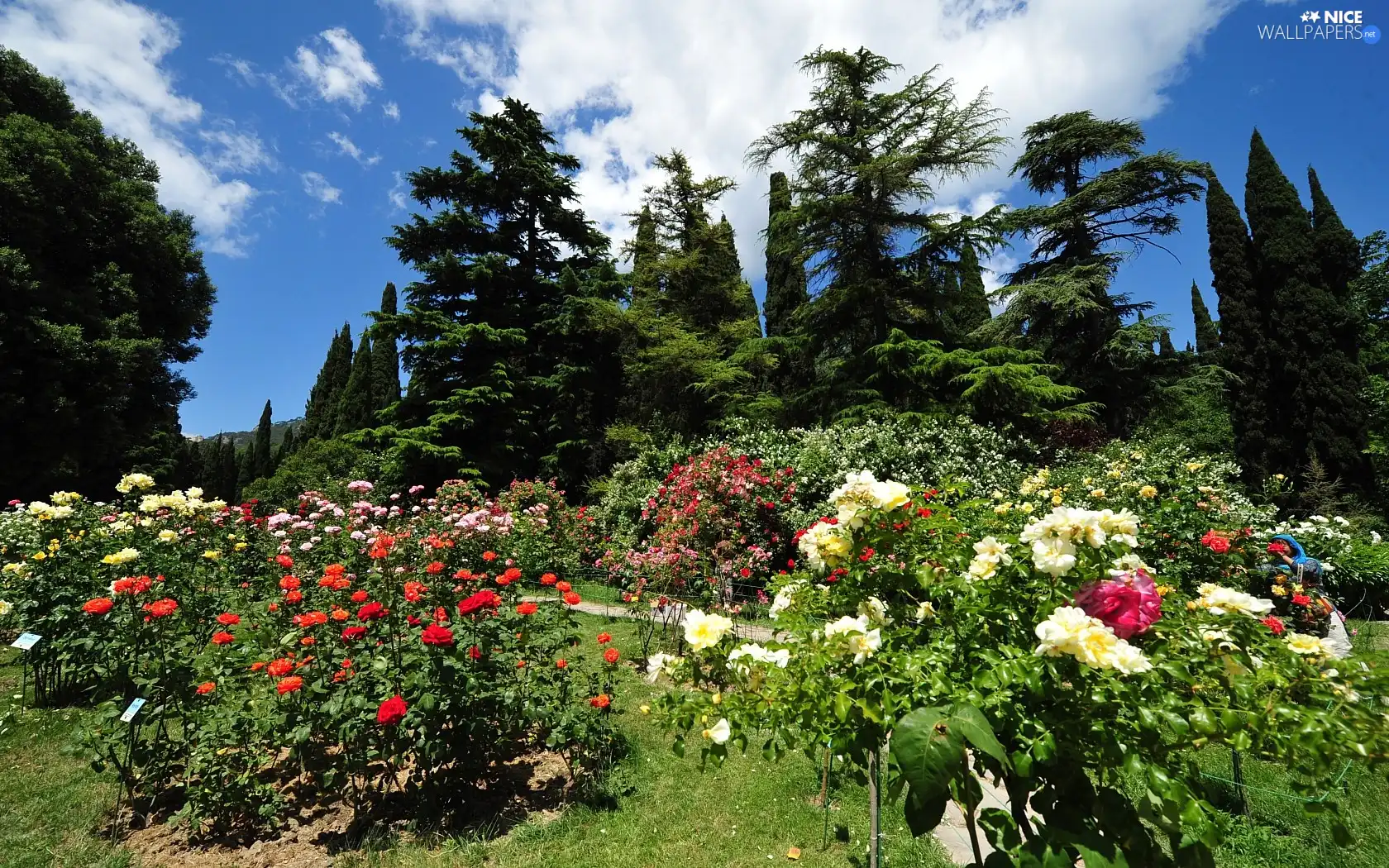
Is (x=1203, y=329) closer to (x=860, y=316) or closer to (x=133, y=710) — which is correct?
(x=860, y=316)

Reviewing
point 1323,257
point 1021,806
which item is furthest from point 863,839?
point 1323,257

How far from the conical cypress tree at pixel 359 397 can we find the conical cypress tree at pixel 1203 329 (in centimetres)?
4139

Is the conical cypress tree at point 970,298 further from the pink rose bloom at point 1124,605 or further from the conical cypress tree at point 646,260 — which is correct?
the pink rose bloom at point 1124,605

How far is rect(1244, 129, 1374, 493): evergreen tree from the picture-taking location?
1336 cm

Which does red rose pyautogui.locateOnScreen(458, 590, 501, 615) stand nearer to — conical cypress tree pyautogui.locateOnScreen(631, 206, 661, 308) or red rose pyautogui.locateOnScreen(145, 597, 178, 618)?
red rose pyautogui.locateOnScreen(145, 597, 178, 618)

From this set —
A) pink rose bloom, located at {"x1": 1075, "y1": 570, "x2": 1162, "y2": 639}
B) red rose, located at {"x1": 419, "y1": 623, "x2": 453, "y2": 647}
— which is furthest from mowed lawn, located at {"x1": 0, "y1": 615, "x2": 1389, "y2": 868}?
pink rose bloom, located at {"x1": 1075, "y1": 570, "x2": 1162, "y2": 639}

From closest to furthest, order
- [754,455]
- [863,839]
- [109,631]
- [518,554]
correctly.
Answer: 1. [863,839]
2. [109,631]
3. [518,554]
4. [754,455]

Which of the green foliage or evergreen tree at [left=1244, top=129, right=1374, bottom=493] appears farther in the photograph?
evergreen tree at [left=1244, top=129, right=1374, bottom=493]

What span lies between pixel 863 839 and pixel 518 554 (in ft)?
13.2

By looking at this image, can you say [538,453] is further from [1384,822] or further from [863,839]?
[1384,822]

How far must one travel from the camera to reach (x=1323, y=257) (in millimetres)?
14789

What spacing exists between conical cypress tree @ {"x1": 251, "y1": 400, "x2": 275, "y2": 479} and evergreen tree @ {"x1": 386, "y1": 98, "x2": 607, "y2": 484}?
30.2 meters

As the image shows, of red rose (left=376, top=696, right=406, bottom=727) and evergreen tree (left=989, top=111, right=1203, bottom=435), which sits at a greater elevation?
evergreen tree (left=989, top=111, right=1203, bottom=435)

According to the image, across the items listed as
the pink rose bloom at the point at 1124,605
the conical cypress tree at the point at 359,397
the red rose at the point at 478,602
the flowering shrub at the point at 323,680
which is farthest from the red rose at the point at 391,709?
the conical cypress tree at the point at 359,397
